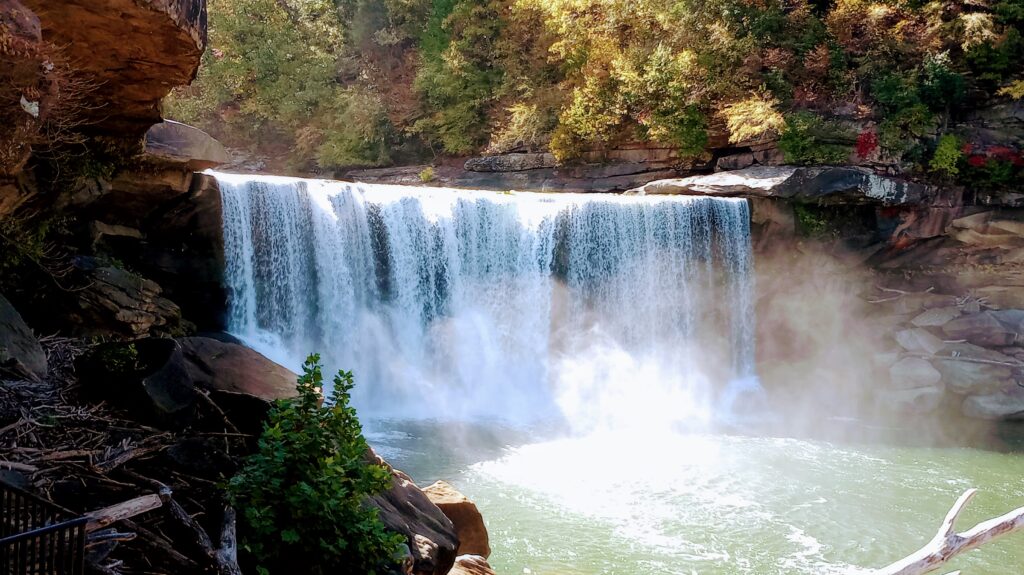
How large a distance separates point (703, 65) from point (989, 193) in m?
6.40

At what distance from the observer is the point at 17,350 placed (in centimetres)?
538

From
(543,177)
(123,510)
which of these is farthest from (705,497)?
(543,177)

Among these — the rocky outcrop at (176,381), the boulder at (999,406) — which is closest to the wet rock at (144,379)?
the rocky outcrop at (176,381)

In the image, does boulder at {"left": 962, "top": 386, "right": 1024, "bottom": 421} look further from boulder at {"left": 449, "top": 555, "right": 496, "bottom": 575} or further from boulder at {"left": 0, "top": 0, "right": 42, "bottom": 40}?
boulder at {"left": 0, "top": 0, "right": 42, "bottom": 40}

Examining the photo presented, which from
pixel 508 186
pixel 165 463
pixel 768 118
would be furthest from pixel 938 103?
pixel 165 463

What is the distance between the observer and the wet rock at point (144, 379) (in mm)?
4469

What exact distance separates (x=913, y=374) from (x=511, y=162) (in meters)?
11.2

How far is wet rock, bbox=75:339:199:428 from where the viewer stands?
4.47 meters

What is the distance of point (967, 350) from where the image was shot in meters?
13.7

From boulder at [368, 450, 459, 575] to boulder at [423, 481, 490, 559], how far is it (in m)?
0.85

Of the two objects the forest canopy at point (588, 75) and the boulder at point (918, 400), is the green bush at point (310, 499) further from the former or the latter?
the forest canopy at point (588, 75)

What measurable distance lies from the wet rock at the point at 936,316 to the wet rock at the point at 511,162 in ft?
30.8

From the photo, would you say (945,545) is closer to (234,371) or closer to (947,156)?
(234,371)

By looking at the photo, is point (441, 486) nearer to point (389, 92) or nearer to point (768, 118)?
point (768, 118)
